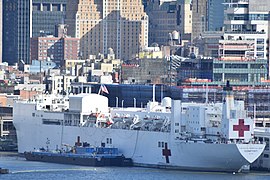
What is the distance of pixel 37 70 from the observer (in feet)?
538

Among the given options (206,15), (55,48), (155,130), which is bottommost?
(155,130)

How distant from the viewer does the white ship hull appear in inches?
3497

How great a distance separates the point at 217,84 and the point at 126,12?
8518cm

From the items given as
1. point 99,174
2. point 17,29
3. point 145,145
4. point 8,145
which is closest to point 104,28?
point 17,29

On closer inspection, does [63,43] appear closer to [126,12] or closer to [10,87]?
[126,12]

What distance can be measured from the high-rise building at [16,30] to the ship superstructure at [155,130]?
91.3 meters

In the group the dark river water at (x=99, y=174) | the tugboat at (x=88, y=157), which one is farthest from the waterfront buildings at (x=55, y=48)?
the dark river water at (x=99, y=174)

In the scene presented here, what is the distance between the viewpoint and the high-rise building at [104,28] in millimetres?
188500

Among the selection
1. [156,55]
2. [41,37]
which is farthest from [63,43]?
[156,55]

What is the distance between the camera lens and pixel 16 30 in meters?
195

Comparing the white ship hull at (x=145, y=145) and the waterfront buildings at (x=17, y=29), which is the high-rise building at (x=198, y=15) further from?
the white ship hull at (x=145, y=145)

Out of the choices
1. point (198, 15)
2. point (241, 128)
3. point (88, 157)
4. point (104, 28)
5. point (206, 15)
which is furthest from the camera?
point (198, 15)

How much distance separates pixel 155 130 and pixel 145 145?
0.86m

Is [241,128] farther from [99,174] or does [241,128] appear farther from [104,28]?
[104,28]
